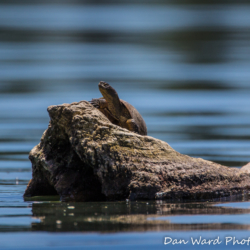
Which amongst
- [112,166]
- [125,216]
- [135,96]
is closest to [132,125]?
[112,166]

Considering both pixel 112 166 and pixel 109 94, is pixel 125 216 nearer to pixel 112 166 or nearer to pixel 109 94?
pixel 112 166

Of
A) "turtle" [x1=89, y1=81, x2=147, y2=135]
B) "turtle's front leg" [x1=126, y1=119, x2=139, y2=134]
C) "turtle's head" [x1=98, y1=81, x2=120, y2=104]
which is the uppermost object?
"turtle's head" [x1=98, y1=81, x2=120, y2=104]

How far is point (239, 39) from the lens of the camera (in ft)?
83.8

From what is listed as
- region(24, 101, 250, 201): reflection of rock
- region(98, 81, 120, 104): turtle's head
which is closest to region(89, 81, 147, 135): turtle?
region(98, 81, 120, 104): turtle's head

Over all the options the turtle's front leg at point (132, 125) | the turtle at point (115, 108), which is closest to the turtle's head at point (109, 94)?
the turtle at point (115, 108)

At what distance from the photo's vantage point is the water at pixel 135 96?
3744 mm

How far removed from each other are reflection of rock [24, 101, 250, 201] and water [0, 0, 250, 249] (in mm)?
218

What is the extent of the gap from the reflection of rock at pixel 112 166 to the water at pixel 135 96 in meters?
0.22

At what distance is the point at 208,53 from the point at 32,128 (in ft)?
44.2

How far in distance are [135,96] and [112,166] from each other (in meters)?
9.45

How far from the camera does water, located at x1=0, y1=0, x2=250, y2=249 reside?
374 centimetres

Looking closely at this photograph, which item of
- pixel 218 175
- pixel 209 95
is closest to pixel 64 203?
pixel 218 175

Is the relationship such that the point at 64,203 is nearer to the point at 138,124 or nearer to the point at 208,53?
the point at 138,124

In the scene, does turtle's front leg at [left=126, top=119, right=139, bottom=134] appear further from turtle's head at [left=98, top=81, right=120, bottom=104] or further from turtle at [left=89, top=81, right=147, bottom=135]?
turtle's head at [left=98, top=81, right=120, bottom=104]
